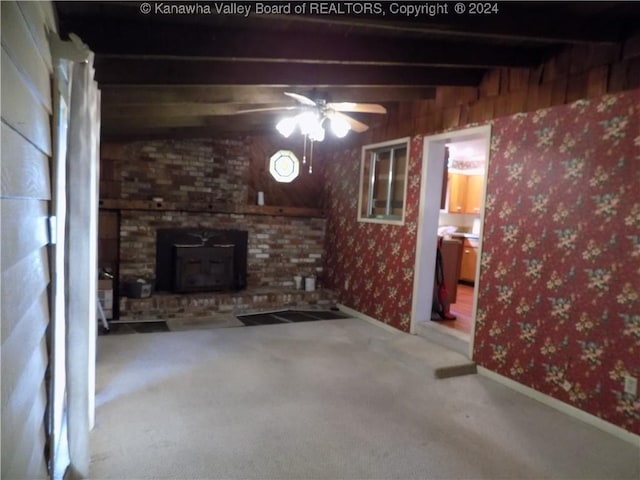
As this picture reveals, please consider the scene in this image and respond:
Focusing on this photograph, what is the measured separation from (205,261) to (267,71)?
3174mm

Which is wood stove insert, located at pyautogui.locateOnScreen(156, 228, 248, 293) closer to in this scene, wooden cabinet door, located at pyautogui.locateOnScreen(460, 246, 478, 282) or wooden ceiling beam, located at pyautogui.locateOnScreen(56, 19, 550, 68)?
wooden ceiling beam, located at pyautogui.locateOnScreen(56, 19, 550, 68)

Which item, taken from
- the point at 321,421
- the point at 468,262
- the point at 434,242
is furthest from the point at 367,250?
the point at 321,421

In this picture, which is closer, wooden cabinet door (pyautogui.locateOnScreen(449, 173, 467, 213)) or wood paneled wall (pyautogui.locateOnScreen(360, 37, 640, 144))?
wood paneled wall (pyautogui.locateOnScreen(360, 37, 640, 144))

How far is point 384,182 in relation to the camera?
5227 mm

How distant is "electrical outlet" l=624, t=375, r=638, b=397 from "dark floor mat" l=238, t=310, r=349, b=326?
330 cm

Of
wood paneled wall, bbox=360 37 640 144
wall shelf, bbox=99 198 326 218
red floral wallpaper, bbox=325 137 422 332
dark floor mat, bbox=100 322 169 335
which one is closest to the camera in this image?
wood paneled wall, bbox=360 37 640 144

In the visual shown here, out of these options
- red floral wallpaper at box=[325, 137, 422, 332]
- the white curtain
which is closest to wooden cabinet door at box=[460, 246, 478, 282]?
red floral wallpaper at box=[325, 137, 422, 332]

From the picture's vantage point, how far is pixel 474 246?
7.04 meters

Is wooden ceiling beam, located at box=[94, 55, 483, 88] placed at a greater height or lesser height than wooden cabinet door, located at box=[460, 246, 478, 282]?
greater

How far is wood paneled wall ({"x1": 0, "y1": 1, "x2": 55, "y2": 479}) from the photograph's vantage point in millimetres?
985

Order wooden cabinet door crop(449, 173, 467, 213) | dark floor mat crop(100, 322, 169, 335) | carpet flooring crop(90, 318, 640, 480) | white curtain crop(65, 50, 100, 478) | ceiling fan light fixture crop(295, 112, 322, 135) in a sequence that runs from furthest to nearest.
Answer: wooden cabinet door crop(449, 173, 467, 213), dark floor mat crop(100, 322, 169, 335), ceiling fan light fixture crop(295, 112, 322, 135), carpet flooring crop(90, 318, 640, 480), white curtain crop(65, 50, 100, 478)

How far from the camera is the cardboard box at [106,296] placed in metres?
4.69

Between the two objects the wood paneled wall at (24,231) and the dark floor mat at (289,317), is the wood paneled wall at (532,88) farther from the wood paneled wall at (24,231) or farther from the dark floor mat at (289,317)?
the wood paneled wall at (24,231)

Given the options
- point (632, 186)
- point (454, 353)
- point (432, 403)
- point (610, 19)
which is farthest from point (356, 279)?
point (610, 19)
